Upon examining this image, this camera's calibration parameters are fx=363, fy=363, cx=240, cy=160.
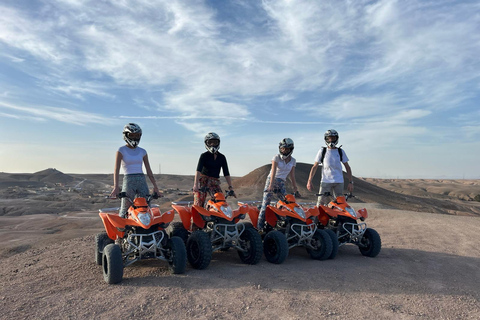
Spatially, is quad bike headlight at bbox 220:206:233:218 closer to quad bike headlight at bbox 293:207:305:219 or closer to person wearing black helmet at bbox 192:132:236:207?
person wearing black helmet at bbox 192:132:236:207

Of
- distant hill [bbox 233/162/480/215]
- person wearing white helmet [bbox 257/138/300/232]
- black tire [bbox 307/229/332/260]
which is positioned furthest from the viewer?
distant hill [bbox 233/162/480/215]

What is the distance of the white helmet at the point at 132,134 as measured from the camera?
5996mm

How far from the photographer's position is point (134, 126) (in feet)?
19.8

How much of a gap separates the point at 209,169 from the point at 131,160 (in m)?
1.63

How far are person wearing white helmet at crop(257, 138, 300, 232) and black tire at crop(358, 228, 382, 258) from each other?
185 cm

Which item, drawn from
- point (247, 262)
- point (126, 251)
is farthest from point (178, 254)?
point (247, 262)

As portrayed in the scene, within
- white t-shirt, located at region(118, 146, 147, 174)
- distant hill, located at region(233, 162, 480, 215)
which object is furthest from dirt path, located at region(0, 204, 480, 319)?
distant hill, located at region(233, 162, 480, 215)

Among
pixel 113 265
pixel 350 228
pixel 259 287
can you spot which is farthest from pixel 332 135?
pixel 113 265

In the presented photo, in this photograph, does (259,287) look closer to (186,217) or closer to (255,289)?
(255,289)

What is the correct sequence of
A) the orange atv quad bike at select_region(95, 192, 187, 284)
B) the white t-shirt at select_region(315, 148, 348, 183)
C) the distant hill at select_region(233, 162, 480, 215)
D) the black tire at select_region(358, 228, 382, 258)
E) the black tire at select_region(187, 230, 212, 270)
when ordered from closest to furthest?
the orange atv quad bike at select_region(95, 192, 187, 284), the black tire at select_region(187, 230, 212, 270), the black tire at select_region(358, 228, 382, 258), the white t-shirt at select_region(315, 148, 348, 183), the distant hill at select_region(233, 162, 480, 215)

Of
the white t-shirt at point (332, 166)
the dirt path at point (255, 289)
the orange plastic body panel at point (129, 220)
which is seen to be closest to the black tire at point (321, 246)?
the dirt path at point (255, 289)

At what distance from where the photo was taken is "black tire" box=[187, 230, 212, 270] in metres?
5.83

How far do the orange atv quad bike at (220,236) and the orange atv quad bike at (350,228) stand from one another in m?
1.83

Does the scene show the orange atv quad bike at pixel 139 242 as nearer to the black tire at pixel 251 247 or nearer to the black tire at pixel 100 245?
the black tire at pixel 100 245
